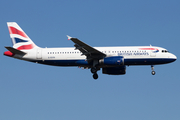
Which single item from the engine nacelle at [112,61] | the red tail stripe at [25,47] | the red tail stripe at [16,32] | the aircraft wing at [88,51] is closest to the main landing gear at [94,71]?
the aircraft wing at [88,51]

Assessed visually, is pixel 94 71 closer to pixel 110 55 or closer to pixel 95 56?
pixel 95 56

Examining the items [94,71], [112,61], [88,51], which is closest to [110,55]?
[112,61]

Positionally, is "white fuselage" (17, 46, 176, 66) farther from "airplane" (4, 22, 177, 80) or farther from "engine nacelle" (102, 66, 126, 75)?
"engine nacelle" (102, 66, 126, 75)

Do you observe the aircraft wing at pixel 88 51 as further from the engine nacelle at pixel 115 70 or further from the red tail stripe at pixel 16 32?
the red tail stripe at pixel 16 32

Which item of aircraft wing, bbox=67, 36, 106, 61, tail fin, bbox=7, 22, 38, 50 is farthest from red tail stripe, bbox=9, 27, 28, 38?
aircraft wing, bbox=67, 36, 106, 61

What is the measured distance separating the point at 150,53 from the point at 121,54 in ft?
13.9

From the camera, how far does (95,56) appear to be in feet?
154

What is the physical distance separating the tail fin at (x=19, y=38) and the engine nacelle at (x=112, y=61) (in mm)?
11958

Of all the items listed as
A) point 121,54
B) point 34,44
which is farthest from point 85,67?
point 34,44

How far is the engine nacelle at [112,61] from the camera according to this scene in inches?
1804

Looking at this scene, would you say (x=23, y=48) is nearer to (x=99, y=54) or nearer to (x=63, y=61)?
(x=63, y=61)

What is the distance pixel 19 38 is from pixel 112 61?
1610cm

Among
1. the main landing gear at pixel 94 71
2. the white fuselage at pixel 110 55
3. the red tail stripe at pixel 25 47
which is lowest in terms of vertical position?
the main landing gear at pixel 94 71

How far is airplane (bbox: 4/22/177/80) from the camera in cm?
4647
